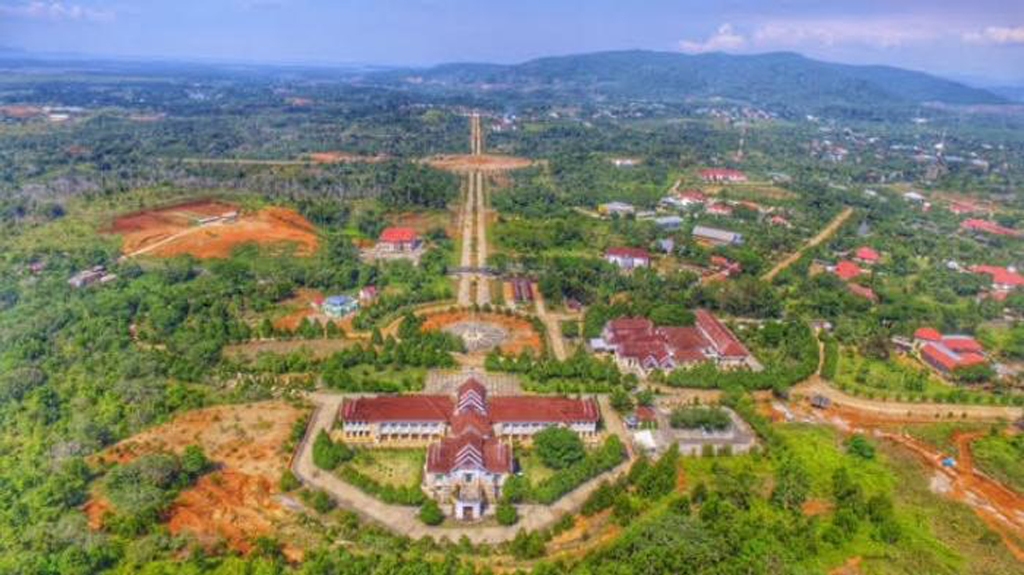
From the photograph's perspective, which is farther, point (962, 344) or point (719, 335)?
point (962, 344)

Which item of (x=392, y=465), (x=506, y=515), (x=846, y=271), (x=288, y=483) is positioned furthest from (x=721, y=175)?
(x=288, y=483)

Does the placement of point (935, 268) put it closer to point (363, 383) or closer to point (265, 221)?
point (363, 383)

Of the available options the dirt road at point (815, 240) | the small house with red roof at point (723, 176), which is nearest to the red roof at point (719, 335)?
the dirt road at point (815, 240)

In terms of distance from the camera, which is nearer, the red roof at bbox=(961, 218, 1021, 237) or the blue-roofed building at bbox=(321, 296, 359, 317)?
the blue-roofed building at bbox=(321, 296, 359, 317)

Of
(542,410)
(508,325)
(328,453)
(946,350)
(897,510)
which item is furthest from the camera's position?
(508,325)

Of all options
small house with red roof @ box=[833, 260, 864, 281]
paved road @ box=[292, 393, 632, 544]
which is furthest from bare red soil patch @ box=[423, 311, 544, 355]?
small house with red roof @ box=[833, 260, 864, 281]

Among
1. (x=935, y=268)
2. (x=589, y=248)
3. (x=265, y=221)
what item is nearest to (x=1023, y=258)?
(x=935, y=268)

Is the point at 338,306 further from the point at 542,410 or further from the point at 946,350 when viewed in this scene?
the point at 946,350

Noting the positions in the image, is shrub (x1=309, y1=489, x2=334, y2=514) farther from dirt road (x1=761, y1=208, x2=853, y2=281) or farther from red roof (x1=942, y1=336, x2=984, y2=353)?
dirt road (x1=761, y1=208, x2=853, y2=281)
